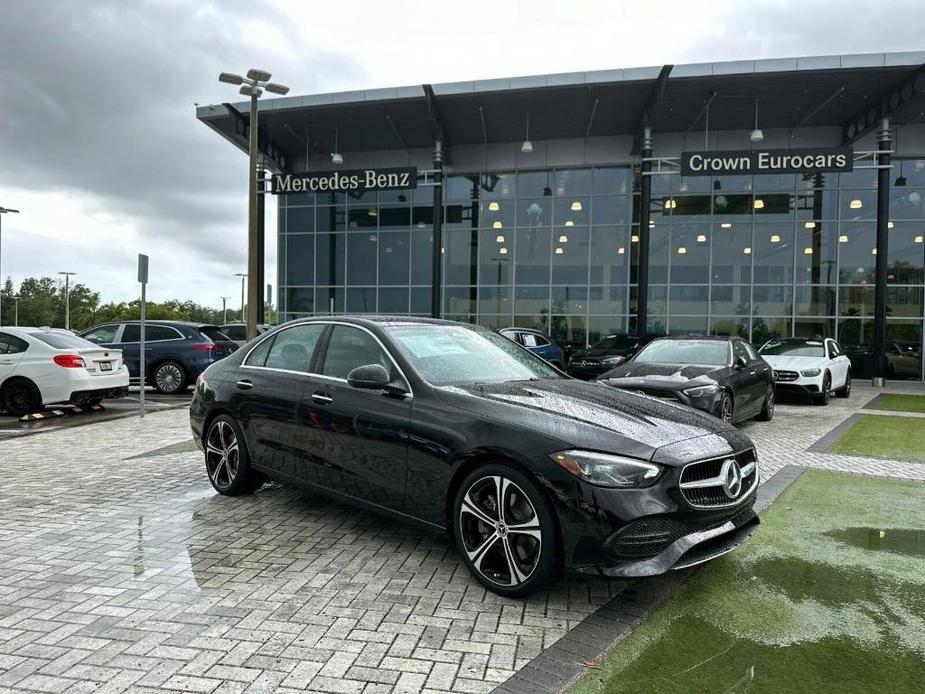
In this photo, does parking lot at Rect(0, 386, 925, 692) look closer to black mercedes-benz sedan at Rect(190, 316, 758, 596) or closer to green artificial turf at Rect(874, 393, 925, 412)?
black mercedes-benz sedan at Rect(190, 316, 758, 596)

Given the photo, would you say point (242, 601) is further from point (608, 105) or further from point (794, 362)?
point (608, 105)

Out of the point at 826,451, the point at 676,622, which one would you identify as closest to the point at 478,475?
the point at 676,622

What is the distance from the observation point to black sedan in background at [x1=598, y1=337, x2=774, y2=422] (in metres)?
7.89

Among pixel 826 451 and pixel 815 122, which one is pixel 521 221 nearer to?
pixel 815 122

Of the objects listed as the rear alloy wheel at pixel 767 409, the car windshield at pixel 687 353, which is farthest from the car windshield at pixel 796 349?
the car windshield at pixel 687 353

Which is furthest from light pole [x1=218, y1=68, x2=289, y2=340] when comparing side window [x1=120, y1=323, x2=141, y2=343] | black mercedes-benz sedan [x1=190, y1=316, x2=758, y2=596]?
black mercedes-benz sedan [x1=190, y1=316, x2=758, y2=596]

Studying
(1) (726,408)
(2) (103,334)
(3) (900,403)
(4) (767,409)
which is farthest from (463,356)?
(3) (900,403)

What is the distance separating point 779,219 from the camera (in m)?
22.2

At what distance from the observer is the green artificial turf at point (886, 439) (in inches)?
299

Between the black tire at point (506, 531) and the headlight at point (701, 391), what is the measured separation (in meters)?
5.34

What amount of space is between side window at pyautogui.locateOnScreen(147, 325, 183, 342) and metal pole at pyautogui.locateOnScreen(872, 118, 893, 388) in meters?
20.5

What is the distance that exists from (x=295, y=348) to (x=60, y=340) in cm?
779

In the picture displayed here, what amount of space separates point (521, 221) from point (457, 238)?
2.77 m

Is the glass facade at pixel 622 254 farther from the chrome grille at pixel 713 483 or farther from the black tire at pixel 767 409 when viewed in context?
the chrome grille at pixel 713 483
